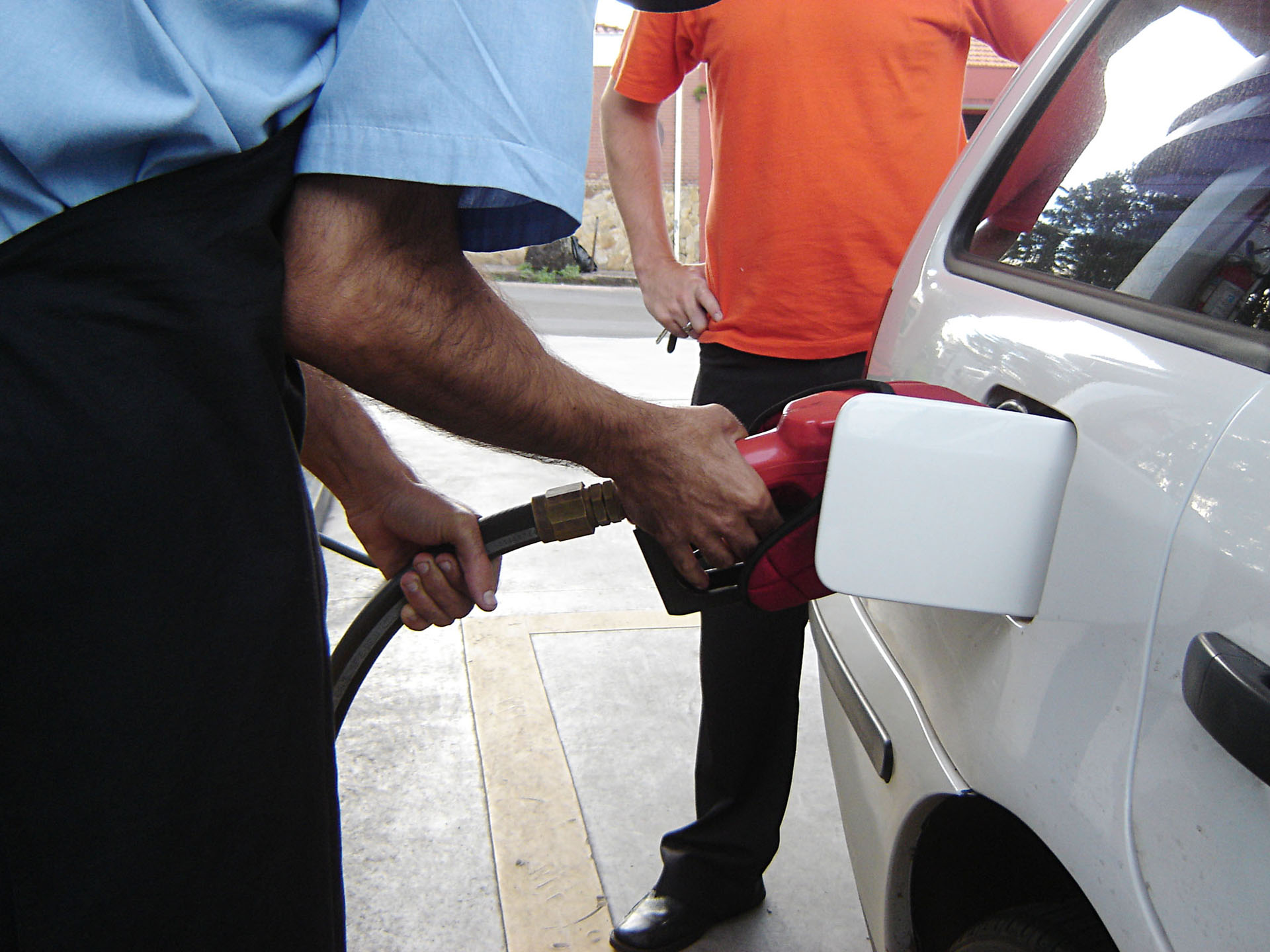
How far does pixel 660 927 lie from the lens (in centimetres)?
192

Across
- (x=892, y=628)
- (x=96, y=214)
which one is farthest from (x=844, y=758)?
(x=96, y=214)

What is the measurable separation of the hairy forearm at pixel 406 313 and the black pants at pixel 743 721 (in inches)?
40.9

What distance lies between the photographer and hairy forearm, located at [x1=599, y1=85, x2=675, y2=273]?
2.24 meters

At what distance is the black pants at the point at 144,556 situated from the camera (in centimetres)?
71

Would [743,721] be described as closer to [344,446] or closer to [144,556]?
[344,446]

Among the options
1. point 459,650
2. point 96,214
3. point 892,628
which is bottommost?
point 459,650

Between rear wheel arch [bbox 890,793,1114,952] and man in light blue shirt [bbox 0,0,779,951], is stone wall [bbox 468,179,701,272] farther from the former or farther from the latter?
man in light blue shirt [bbox 0,0,779,951]

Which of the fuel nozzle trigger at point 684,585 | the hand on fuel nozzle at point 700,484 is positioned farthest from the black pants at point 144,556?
the fuel nozzle trigger at point 684,585

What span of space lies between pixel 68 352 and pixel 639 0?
55 centimetres

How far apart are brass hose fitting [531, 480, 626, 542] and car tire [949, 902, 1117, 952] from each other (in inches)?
22.3

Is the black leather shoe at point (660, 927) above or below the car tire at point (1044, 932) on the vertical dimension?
below

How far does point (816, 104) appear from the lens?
180cm

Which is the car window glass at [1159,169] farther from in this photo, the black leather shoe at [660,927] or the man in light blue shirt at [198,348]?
the black leather shoe at [660,927]

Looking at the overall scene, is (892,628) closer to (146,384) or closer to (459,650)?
(146,384)
